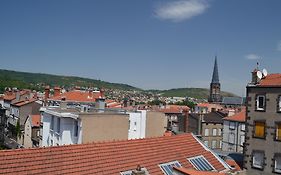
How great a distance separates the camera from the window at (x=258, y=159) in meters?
30.8

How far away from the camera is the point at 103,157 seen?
802 inches

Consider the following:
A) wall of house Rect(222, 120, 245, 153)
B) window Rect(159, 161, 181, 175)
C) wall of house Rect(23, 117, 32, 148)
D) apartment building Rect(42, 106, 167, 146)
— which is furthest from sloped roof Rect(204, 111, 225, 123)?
window Rect(159, 161, 181, 175)

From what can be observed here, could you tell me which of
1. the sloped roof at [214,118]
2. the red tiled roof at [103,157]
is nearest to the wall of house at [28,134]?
the sloped roof at [214,118]

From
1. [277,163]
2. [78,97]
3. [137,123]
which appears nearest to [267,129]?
[277,163]

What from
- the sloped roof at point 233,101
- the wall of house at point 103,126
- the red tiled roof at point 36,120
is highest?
the sloped roof at point 233,101

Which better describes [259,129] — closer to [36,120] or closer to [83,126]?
[83,126]

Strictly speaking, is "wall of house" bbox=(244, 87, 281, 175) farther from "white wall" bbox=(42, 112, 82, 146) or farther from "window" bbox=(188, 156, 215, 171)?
"white wall" bbox=(42, 112, 82, 146)

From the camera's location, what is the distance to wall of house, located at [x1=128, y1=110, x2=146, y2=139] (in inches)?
1545

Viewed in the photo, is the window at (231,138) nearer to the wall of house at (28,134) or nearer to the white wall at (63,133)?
the white wall at (63,133)

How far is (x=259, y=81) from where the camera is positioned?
31.4 metres

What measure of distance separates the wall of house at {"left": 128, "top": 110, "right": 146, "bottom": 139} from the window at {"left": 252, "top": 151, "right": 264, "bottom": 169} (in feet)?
43.6

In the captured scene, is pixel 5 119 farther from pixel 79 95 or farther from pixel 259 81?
pixel 259 81

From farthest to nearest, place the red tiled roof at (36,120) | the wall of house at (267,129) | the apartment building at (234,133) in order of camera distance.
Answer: the red tiled roof at (36,120), the apartment building at (234,133), the wall of house at (267,129)

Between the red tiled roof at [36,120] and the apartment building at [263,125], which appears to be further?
the red tiled roof at [36,120]
